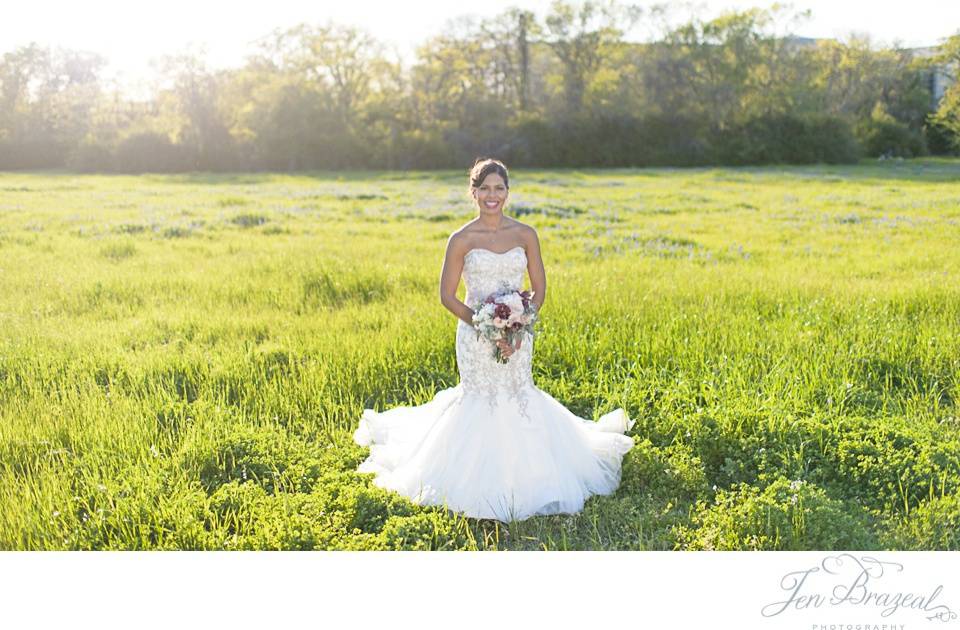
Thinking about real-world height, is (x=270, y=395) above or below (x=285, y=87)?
below

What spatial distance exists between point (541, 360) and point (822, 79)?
23.6 feet

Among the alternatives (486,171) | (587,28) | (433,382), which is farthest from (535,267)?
(587,28)

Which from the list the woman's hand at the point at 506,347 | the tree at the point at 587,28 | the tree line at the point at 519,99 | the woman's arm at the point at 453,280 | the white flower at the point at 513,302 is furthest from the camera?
the tree at the point at 587,28

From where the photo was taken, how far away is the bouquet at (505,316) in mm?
3795

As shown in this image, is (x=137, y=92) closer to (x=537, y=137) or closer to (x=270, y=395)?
(x=537, y=137)

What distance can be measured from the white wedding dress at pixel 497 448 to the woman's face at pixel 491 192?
0.27 meters

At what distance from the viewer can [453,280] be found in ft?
13.3

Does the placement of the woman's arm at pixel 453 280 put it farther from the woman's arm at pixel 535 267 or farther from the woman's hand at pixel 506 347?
the woman's arm at pixel 535 267

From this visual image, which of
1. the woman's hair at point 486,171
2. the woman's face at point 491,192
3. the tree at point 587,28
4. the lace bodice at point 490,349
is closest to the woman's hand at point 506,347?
the lace bodice at point 490,349

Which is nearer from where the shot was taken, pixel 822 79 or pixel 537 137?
pixel 822 79

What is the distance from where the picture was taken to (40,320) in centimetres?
689

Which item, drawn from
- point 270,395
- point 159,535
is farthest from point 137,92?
point 159,535

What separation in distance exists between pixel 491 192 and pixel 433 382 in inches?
85.0
